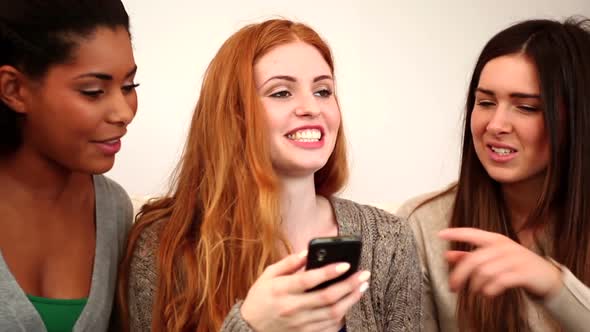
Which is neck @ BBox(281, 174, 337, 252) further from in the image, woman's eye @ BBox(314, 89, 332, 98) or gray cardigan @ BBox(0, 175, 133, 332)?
gray cardigan @ BBox(0, 175, 133, 332)

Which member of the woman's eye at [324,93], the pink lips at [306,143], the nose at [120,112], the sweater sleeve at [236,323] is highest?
the woman's eye at [324,93]

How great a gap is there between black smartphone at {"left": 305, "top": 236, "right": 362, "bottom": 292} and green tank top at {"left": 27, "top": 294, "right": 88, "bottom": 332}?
491mm

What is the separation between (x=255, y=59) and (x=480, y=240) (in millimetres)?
546

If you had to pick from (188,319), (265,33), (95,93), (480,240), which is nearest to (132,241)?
(188,319)

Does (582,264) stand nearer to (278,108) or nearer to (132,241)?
(278,108)

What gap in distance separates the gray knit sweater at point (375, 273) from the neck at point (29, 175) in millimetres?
229

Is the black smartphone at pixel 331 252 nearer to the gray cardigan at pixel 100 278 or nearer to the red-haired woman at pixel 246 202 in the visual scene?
the red-haired woman at pixel 246 202

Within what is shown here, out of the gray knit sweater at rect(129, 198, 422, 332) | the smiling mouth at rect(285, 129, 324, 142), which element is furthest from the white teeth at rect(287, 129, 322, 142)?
the gray knit sweater at rect(129, 198, 422, 332)

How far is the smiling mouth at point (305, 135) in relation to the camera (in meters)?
1.27

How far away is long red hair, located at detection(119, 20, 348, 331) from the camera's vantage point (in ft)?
4.09

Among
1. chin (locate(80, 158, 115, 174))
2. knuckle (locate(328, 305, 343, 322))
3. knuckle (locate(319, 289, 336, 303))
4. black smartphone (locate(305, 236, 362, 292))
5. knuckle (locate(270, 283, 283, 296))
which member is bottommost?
knuckle (locate(328, 305, 343, 322))

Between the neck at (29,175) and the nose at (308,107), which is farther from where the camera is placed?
the nose at (308,107)

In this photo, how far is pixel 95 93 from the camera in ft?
3.51

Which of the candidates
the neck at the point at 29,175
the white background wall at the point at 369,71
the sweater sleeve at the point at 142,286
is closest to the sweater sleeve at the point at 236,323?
the sweater sleeve at the point at 142,286
